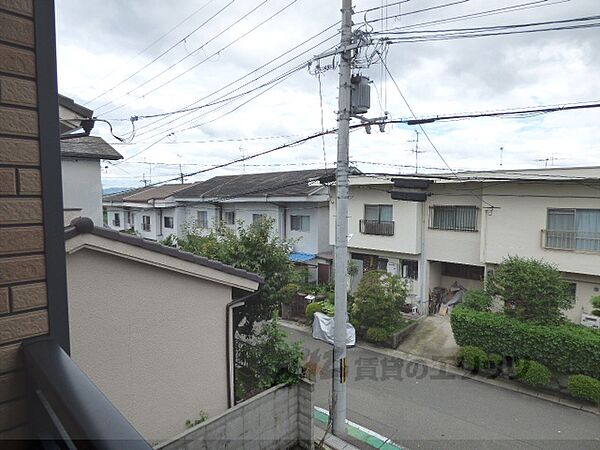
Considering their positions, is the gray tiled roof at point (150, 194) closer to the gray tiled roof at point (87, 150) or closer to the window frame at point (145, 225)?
the window frame at point (145, 225)

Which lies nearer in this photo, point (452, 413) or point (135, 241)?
point (135, 241)

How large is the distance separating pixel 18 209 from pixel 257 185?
74.0 ft

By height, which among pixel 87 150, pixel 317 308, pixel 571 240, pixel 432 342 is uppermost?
pixel 87 150

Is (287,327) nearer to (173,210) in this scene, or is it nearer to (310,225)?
(310,225)

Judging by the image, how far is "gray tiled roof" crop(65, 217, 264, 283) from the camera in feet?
15.2

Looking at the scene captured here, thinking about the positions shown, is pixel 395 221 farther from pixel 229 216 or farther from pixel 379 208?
pixel 229 216

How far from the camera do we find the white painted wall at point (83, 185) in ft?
34.5

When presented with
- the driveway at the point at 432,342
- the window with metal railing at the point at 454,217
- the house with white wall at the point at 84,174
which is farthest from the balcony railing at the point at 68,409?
the window with metal railing at the point at 454,217

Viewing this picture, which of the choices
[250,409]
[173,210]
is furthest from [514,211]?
[173,210]

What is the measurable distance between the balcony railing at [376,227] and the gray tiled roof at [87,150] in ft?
34.6

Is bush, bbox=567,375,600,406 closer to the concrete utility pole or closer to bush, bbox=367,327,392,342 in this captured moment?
bush, bbox=367,327,392,342

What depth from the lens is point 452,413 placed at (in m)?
8.91

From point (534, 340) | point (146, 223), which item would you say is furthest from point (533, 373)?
point (146, 223)

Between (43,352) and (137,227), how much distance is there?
31.8 metres
